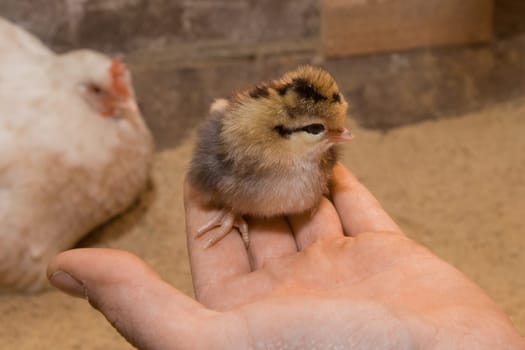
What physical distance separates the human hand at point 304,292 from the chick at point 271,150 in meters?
0.07

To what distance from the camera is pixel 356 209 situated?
1.35 metres

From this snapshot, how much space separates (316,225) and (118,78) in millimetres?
991

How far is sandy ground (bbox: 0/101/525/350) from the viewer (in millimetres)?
1755

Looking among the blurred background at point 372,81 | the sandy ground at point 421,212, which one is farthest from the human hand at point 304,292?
the blurred background at point 372,81

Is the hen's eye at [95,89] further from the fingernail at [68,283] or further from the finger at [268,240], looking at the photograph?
the fingernail at [68,283]

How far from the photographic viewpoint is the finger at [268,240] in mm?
1275

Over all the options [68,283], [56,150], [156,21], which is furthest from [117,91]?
[68,283]

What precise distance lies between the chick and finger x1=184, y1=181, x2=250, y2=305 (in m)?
0.02

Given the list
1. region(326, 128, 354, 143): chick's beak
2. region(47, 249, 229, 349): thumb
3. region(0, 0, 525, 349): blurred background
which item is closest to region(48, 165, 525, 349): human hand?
region(47, 249, 229, 349): thumb

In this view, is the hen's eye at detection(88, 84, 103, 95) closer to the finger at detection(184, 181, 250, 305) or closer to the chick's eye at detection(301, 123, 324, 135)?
the finger at detection(184, 181, 250, 305)

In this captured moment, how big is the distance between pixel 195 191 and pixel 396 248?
46 cm

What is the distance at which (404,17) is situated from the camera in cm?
254

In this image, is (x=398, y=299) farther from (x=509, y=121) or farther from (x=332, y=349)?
(x=509, y=121)

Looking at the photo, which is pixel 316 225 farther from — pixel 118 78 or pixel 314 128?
pixel 118 78
